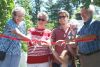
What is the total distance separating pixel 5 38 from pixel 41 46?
888 mm

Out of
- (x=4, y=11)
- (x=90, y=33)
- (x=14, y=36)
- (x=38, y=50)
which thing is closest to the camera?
(x=90, y=33)

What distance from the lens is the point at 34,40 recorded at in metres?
8.73

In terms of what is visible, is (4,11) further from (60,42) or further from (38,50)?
(60,42)

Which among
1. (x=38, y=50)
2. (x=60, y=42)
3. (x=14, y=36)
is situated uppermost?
(x=14, y=36)

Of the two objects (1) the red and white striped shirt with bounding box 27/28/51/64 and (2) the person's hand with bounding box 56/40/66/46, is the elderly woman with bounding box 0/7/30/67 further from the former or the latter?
(2) the person's hand with bounding box 56/40/66/46

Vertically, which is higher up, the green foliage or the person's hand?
the green foliage

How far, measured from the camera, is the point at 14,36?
8297 millimetres

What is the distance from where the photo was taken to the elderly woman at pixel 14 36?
324 inches

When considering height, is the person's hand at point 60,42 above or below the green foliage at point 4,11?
below

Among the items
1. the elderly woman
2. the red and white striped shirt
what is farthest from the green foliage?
the elderly woman

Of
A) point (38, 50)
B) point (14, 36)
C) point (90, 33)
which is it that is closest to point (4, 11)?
point (38, 50)

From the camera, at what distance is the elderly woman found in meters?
8.23

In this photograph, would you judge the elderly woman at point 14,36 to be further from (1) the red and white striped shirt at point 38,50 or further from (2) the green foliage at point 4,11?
(2) the green foliage at point 4,11

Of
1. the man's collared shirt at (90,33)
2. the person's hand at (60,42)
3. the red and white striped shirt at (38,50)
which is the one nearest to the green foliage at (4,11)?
the red and white striped shirt at (38,50)
